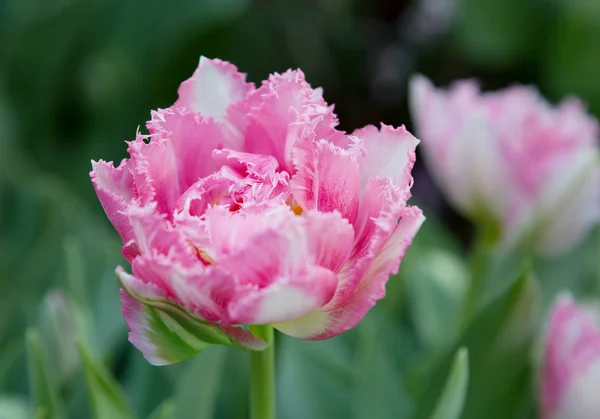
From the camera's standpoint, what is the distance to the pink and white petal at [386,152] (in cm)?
31

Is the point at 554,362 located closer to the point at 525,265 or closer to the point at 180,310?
the point at 525,265

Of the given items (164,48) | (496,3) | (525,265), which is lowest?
(525,265)

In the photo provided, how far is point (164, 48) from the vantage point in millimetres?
1563

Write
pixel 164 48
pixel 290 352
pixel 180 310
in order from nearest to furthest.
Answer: pixel 180 310, pixel 290 352, pixel 164 48

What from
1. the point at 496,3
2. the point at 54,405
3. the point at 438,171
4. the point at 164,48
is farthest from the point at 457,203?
the point at 496,3

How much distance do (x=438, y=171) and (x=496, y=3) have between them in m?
1.10

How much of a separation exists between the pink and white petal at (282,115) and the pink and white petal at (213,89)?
0.02 m

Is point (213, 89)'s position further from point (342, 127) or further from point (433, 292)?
point (342, 127)

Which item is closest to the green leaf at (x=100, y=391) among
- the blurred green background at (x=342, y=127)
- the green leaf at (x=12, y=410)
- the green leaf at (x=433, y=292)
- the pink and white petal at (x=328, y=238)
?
the blurred green background at (x=342, y=127)

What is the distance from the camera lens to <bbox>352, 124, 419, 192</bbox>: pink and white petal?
0.31 meters

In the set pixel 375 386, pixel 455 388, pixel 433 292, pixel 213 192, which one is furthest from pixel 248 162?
pixel 433 292

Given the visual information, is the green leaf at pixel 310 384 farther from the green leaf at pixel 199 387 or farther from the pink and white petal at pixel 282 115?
the pink and white petal at pixel 282 115

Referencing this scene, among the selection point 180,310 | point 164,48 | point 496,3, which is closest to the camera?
point 180,310

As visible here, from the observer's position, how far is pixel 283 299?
0.87 ft
